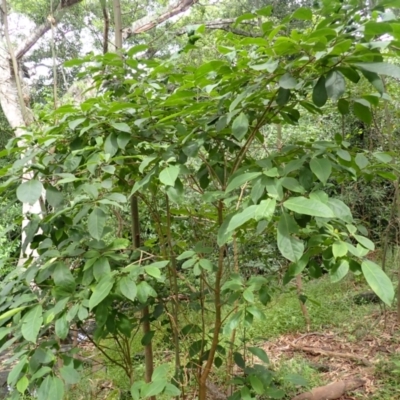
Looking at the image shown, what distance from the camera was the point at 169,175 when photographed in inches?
35.5

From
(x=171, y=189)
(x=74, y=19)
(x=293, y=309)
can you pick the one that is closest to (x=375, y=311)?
(x=293, y=309)

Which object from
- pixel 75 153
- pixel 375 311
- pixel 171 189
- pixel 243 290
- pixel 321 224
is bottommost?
pixel 375 311

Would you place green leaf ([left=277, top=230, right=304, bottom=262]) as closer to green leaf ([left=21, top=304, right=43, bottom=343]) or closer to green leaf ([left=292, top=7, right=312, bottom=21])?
green leaf ([left=292, top=7, right=312, bottom=21])

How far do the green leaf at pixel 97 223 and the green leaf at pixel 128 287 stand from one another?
0.12 meters

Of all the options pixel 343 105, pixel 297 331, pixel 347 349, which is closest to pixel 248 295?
pixel 343 105

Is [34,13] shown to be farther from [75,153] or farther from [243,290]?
[243,290]

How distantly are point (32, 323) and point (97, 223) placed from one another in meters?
0.28

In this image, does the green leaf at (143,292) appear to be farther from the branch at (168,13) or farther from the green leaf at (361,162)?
the branch at (168,13)

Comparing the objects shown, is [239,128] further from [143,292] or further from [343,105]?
[143,292]

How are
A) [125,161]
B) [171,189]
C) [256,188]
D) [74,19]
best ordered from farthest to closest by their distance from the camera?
[74,19]
[125,161]
[171,189]
[256,188]

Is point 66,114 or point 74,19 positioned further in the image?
point 74,19

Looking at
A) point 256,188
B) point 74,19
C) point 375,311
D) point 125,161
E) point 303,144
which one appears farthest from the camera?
point 74,19

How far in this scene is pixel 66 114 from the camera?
113cm

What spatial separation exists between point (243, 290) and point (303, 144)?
18.0 inches
